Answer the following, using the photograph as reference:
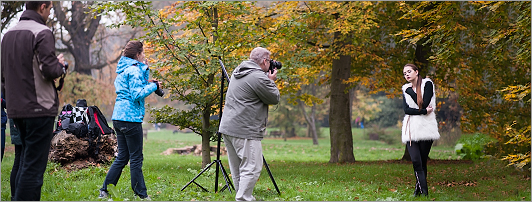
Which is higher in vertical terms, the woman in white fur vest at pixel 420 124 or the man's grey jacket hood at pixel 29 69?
the man's grey jacket hood at pixel 29 69

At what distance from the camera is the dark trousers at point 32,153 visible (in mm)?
3631

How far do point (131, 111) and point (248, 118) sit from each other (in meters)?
1.22

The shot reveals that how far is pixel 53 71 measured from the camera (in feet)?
11.8

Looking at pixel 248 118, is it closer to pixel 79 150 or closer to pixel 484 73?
pixel 79 150

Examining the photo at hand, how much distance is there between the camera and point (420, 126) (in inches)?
223

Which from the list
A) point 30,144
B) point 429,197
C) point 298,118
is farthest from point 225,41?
point 298,118

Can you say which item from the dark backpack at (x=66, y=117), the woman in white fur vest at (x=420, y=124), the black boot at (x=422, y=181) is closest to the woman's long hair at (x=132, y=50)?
the woman in white fur vest at (x=420, y=124)

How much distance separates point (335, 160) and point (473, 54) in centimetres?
497

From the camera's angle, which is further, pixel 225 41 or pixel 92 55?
pixel 92 55

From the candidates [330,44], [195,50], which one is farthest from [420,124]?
[330,44]

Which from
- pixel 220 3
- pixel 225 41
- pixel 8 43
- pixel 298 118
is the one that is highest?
pixel 220 3

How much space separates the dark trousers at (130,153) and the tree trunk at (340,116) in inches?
332

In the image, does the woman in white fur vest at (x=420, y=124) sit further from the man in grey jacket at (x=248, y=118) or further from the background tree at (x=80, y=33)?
the background tree at (x=80, y=33)

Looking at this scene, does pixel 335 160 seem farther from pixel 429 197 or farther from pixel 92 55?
pixel 92 55
